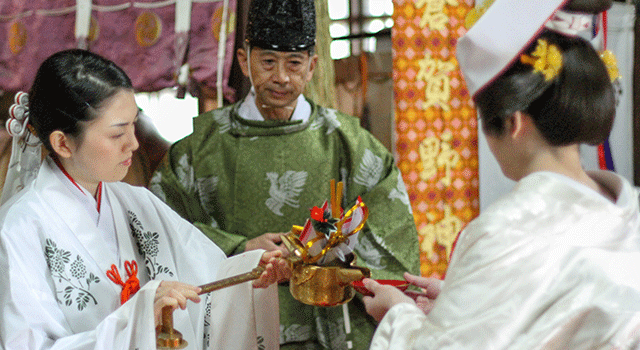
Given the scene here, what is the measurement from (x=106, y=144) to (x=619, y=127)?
9.92ft

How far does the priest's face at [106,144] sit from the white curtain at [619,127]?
2.29m

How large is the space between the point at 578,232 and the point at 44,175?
1.53 metres

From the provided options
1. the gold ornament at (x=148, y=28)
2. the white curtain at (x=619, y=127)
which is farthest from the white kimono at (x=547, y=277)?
the gold ornament at (x=148, y=28)

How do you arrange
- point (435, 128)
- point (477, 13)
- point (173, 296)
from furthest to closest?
point (435, 128)
point (173, 296)
point (477, 13)

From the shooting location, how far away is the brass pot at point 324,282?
193cm

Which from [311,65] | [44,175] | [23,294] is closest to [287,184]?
[311,65]

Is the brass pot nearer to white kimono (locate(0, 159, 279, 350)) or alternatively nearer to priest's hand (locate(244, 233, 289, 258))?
white kimono (locate(0, 159, 279, 350))

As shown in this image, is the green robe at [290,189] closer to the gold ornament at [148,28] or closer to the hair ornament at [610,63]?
the gold ornament at [148,28]

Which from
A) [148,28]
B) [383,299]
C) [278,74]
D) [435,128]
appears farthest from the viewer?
[435,128]

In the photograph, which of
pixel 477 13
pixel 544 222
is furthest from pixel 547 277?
pixel 477 13

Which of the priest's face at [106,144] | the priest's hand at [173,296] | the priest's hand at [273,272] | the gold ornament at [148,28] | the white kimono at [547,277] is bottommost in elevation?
the priest's hand at [273,272]

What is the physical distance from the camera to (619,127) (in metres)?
3.73

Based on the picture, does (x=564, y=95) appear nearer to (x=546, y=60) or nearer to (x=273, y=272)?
(x=546, y=60)

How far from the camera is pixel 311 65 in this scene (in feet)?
8.98
